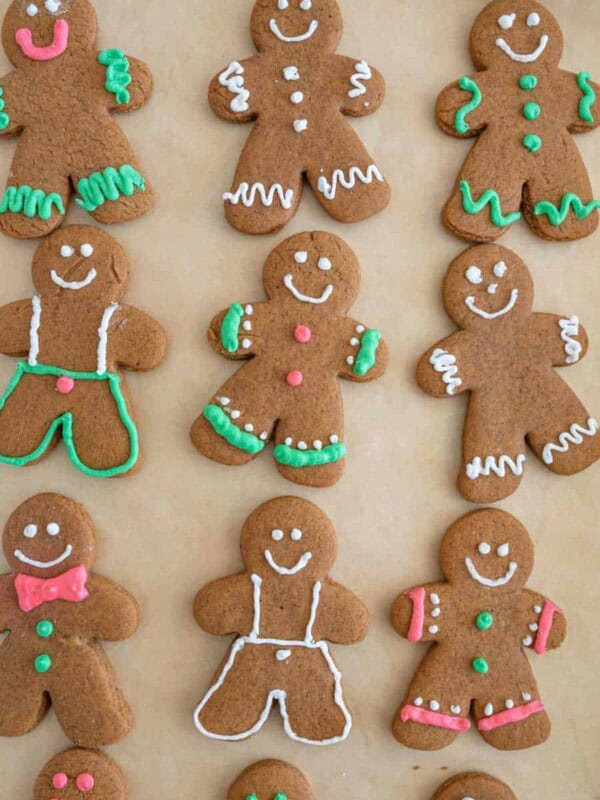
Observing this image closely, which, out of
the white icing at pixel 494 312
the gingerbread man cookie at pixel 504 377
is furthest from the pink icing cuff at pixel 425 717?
the white icing at pixel 494 312

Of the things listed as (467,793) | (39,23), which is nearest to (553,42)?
(39,23)

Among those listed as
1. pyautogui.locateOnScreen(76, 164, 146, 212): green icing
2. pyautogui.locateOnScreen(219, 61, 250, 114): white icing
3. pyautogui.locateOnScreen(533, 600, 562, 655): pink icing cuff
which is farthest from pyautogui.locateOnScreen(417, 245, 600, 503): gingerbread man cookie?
pyautogui.locateOnScreen(76, 164, 146, 212): green icing

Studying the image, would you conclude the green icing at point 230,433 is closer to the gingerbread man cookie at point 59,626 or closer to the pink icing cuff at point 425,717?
the gingerbread man cookie at point 59,626

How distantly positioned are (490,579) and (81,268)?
860 mm

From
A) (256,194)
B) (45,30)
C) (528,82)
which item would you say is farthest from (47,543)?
(528,82)

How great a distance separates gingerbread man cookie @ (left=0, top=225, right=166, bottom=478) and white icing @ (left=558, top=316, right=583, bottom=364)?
69cm

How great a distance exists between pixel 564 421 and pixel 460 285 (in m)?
0.29

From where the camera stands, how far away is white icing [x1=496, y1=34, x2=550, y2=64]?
136cm

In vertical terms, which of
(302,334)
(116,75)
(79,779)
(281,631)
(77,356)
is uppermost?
(116,75)

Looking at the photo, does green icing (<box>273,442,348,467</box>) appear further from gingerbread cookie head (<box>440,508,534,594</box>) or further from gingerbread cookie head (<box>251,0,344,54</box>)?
gingerbread cookie head (<box>251,0,344,54</box>)

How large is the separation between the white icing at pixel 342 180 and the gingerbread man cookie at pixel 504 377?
219mm

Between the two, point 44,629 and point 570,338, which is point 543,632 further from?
point 44,629

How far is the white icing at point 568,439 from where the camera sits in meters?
1.31

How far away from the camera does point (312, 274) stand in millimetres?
1287
